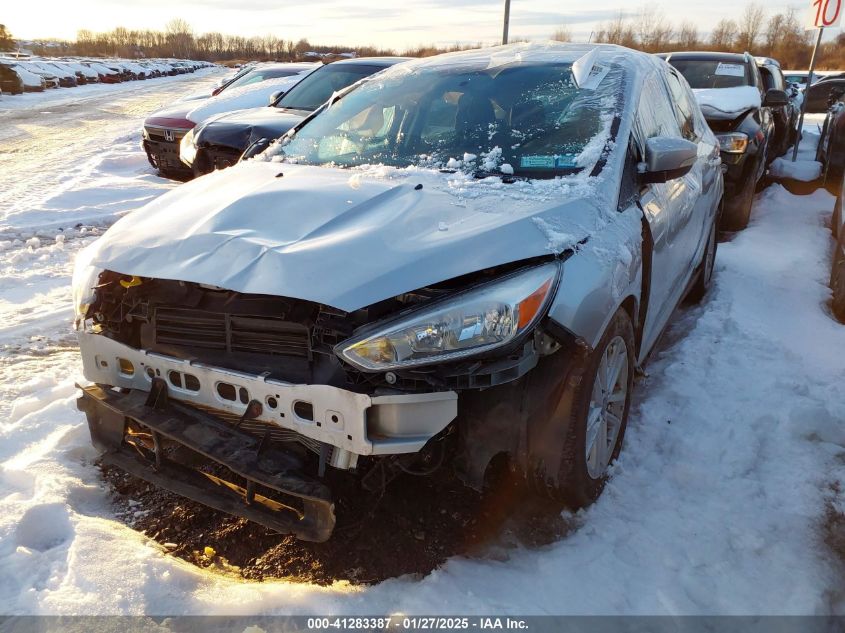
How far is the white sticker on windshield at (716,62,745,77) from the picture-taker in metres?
8.27

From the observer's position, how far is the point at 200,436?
210 cm

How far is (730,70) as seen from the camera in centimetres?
835

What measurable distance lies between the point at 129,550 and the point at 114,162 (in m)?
9.26

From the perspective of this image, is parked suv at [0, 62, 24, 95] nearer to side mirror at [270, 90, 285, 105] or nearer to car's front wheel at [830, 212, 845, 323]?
side mirror at [270, 90, 285, 105]

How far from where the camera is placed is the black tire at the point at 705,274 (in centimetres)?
450

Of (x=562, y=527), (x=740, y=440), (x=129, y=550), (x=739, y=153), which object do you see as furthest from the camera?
(x=739, y=153)

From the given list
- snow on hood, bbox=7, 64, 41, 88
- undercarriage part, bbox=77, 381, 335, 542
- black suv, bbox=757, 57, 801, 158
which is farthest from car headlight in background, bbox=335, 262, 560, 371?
snow on hood, bbox=7, 64, 41, 88

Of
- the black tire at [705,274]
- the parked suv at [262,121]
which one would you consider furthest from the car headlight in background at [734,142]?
the parked suv at [262,121]

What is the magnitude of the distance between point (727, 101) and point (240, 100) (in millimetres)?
6131

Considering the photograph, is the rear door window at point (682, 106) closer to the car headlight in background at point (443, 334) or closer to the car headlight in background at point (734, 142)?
the car headlight in background at point (734, 142)

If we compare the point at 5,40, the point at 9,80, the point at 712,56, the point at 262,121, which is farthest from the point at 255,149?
the point at 5,40

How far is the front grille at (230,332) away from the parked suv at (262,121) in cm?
411

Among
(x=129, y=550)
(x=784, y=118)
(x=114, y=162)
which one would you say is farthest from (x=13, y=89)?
(x=129, y=550)

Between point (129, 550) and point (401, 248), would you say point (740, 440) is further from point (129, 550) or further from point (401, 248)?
point (129, 550)
